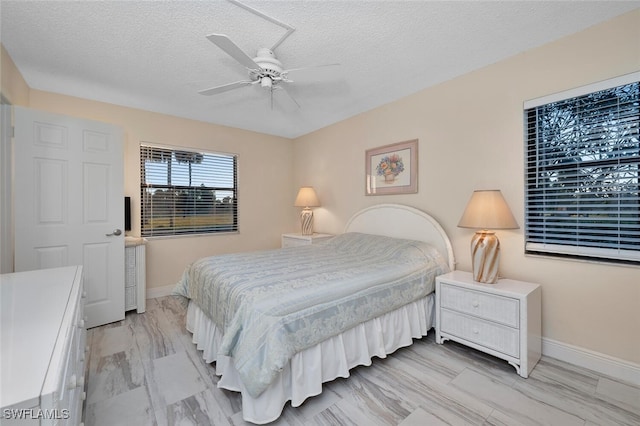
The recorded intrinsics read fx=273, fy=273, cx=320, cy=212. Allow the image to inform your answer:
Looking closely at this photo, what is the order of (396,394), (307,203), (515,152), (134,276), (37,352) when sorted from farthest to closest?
(307,203)
(134,276)
(515,152)
(396,394)
(37,352)

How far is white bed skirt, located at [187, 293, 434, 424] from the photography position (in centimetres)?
155

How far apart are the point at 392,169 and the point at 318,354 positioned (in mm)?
2332

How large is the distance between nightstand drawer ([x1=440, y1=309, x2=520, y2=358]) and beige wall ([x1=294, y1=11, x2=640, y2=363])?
0.51 meters

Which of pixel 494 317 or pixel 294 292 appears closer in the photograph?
pixel 294 292

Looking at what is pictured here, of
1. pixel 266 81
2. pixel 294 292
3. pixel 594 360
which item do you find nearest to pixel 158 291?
pixel 294 292

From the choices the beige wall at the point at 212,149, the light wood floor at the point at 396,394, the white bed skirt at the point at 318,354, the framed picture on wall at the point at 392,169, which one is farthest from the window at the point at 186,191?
the framed picture on wall at the point at 392,169

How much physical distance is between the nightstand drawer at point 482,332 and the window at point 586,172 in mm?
749

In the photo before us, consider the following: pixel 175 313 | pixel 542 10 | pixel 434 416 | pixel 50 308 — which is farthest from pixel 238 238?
pixel 542 10

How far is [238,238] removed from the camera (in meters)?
4.39

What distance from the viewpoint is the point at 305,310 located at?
1.64 m

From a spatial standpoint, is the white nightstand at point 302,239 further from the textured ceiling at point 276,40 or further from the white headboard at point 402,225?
the textured ceiling at point 276,40

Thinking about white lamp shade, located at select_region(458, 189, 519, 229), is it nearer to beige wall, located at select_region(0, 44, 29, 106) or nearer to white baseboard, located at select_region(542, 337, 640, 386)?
white baseboard, located at select_region(542, 337, 640, 386)

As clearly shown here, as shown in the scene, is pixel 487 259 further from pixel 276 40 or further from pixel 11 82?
pixel 11 82

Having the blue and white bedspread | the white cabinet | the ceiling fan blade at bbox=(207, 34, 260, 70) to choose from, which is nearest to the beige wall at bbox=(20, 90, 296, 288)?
the white cabinet
